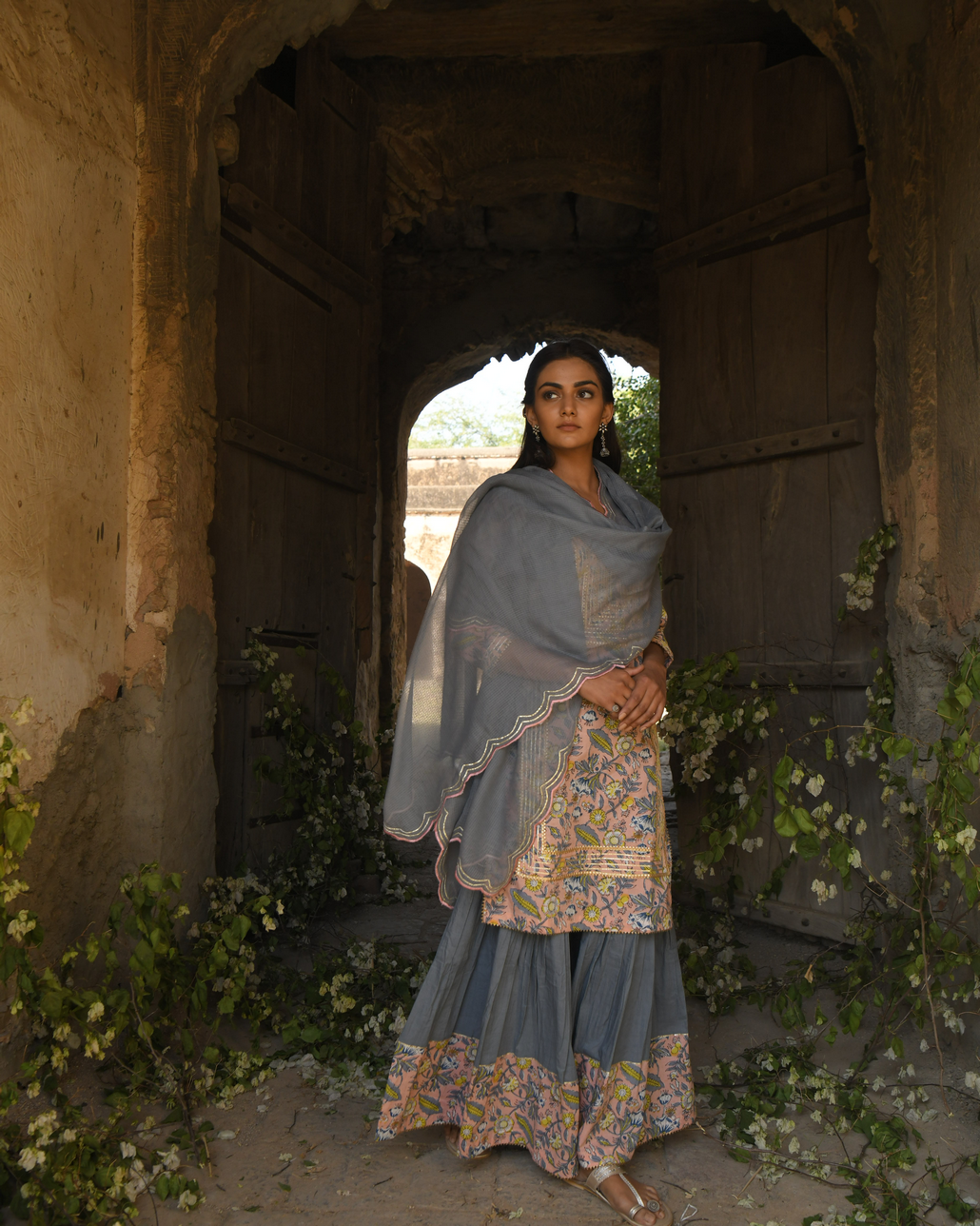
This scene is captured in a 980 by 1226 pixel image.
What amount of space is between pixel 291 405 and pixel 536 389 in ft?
4.55

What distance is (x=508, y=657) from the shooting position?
82.6 inches

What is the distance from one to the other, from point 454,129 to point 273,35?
1.70 metres

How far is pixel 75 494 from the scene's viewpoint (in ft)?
7.55

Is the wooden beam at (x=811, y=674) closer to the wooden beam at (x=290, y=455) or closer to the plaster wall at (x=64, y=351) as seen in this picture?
the wooden beam at (x=290, y=455)

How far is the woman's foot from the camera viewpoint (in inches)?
71.4

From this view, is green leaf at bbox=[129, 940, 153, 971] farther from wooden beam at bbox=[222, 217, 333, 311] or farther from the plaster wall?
wooden beam at bbox=[222, 217, 333, 311]

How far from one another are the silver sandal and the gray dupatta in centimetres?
57

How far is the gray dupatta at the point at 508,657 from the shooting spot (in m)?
2.03

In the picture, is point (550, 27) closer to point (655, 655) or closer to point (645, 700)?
point (655, 655)

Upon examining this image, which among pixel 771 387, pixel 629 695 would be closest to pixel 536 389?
pixel 629 695

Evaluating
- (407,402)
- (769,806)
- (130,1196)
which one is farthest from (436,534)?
(130,1196)

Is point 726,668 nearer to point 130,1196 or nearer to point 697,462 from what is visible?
point 697,462

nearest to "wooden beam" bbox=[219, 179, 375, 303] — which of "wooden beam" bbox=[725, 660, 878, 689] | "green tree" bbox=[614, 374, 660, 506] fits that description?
"wooden beam" bbox=[725, 660, 878, 689]

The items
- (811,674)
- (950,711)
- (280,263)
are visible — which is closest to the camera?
(950,711)
